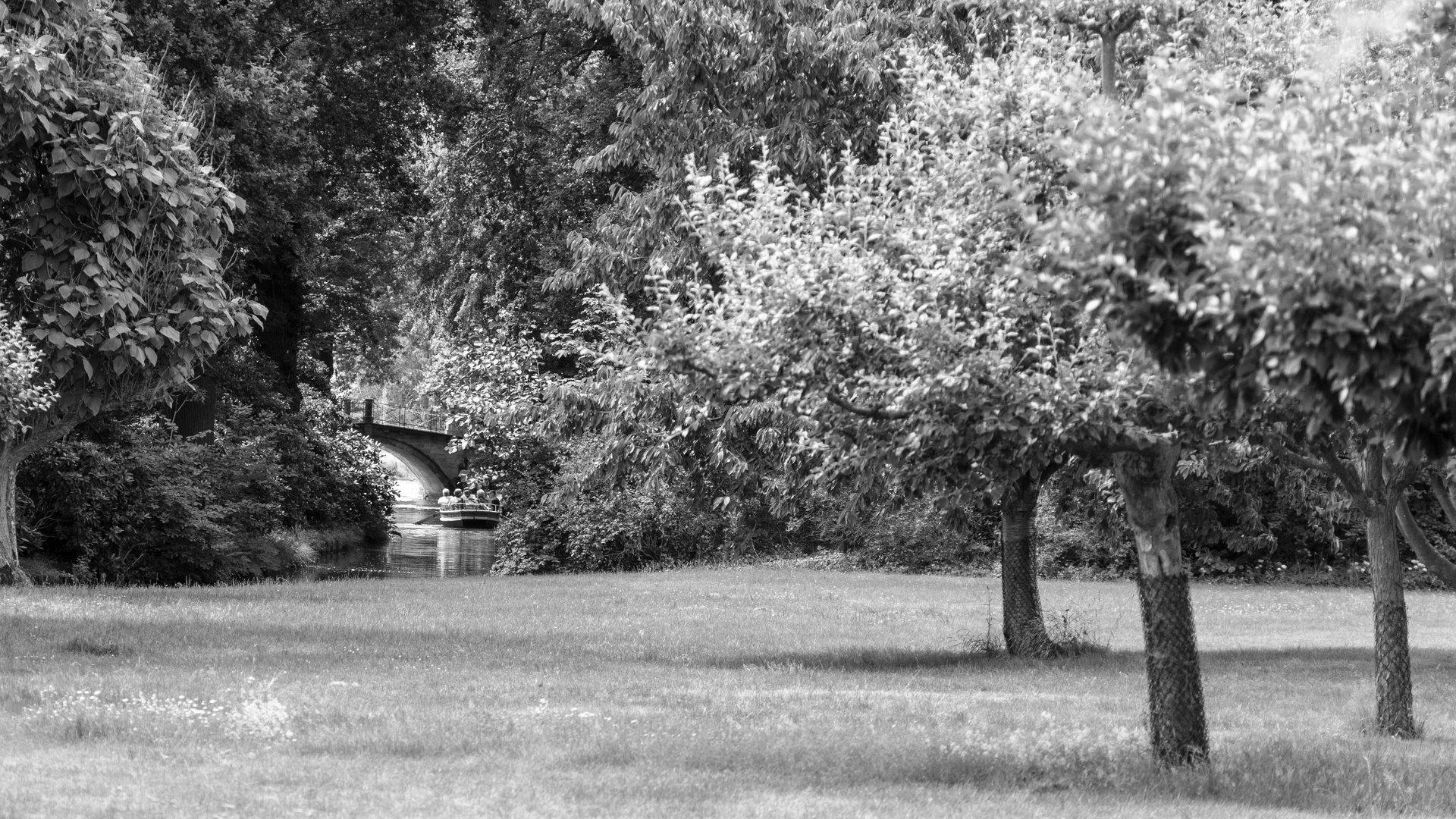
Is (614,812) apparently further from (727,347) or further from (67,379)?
(67,379)

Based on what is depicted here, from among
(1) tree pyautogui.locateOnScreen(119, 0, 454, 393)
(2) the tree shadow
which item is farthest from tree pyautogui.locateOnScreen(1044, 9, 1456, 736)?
(1) tree pyautogui.locateOnScreen(119, 0, 454, 393)

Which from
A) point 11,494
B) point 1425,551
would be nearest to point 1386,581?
point 1425,551

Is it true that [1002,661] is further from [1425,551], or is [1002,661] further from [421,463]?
[421,463]

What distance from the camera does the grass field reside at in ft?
29.3

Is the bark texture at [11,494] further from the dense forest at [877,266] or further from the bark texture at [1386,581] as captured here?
the bark texture at [1386,581]

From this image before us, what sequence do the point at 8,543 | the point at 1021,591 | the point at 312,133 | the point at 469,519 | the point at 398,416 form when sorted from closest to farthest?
the point at 1021,591 → the point at 8,543 → the point at 312,133 → the point at 398,416 → the point at 469,519

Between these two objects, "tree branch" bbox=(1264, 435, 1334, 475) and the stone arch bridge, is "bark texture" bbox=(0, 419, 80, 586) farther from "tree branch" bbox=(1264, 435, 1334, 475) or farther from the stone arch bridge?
the stone arch bridge

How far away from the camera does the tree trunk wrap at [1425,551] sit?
14.3 m

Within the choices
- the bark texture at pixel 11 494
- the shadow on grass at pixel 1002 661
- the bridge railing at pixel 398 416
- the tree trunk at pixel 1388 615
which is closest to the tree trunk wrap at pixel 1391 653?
the tree trunk at pixel 1388 615

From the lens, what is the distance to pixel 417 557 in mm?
44688

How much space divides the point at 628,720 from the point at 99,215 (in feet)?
23.9

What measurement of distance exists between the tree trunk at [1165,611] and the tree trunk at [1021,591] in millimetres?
7363

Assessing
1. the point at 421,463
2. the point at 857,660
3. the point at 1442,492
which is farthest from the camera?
the point at 421,463

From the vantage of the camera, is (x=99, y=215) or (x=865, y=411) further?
(x=99, y=215)
